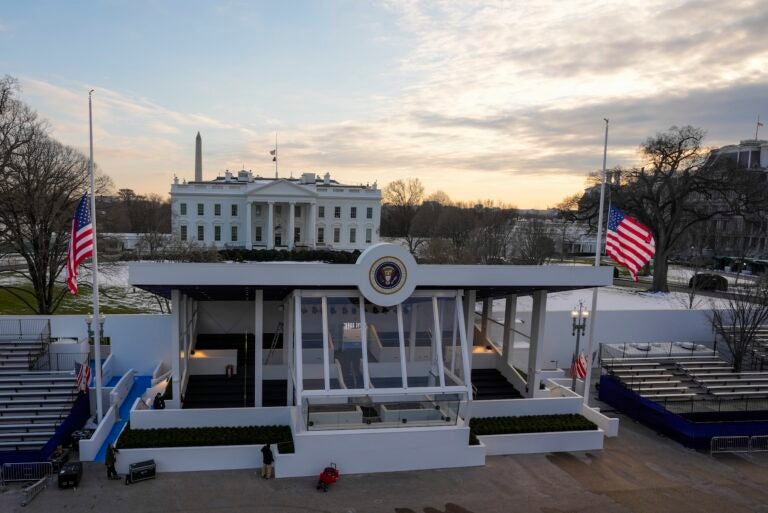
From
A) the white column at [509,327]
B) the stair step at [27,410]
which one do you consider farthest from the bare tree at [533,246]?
the stair step at [27,410]

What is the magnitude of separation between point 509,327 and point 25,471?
17043mm

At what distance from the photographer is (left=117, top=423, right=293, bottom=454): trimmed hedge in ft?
45.3

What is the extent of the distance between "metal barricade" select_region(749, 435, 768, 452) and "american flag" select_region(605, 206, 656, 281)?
727 cm

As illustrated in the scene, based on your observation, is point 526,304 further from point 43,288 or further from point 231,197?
point 231,197

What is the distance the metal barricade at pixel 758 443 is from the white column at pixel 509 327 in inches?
339

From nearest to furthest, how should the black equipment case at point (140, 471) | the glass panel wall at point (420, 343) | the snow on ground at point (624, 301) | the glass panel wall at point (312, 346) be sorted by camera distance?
the black equipment case at point (140, 471) < the glass panel wall at point (312, 346) < the glass panel wall at point (420, 343) < the snow on ground at point (624, 301)

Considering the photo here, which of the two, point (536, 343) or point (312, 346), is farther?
point (536, 343)

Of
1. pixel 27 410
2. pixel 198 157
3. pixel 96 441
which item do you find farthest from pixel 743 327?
pixel 198 157

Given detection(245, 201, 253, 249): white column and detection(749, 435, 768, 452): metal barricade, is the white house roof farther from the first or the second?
detection(245, 201, 253, 249): white column

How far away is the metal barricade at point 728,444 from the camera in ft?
54.1

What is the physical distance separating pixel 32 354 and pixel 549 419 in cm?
2061

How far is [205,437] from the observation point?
14305mm

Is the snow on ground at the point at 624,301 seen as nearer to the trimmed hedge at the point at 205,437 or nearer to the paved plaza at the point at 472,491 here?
the paved plaza at the point at 472,491

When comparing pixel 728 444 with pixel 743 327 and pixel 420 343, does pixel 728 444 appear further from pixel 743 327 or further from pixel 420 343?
pixel 420 343
